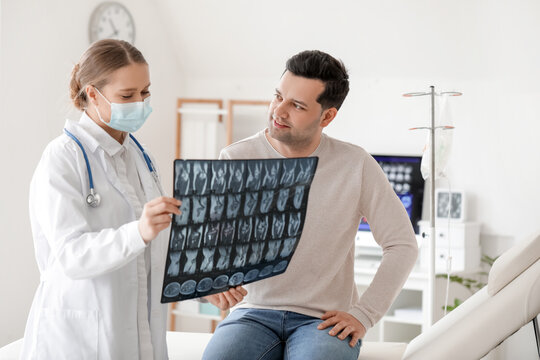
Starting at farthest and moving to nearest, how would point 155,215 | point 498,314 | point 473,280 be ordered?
point 473,280, point 498,314, point 155,215

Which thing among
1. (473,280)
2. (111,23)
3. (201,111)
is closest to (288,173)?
(473,280)

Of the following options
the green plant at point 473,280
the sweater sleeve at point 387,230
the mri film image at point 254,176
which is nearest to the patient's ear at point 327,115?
the sweater sleeve at point 387,230

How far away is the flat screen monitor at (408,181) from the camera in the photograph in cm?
351

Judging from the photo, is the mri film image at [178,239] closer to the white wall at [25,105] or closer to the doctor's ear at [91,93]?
the doctor's ear at [91,93]

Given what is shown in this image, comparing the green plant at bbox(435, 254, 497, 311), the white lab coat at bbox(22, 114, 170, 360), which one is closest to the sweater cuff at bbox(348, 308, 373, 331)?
the white lab coat at bbox(22, 114, 170, 360)

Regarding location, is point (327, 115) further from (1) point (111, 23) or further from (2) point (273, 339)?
(1) point (111, 23)

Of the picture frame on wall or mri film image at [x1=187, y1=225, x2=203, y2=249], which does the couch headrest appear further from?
the picture frame on wall

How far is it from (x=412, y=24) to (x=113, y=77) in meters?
2.46

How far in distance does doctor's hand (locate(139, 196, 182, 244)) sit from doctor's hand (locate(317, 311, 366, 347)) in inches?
21.1

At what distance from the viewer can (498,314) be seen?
1521 millimetres

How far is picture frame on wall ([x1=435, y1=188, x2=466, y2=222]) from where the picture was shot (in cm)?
337

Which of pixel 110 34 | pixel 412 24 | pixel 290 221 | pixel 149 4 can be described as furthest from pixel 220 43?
pixel 290 221

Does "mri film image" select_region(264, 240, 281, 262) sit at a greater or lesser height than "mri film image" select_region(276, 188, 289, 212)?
lesser

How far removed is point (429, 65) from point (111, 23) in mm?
1788
